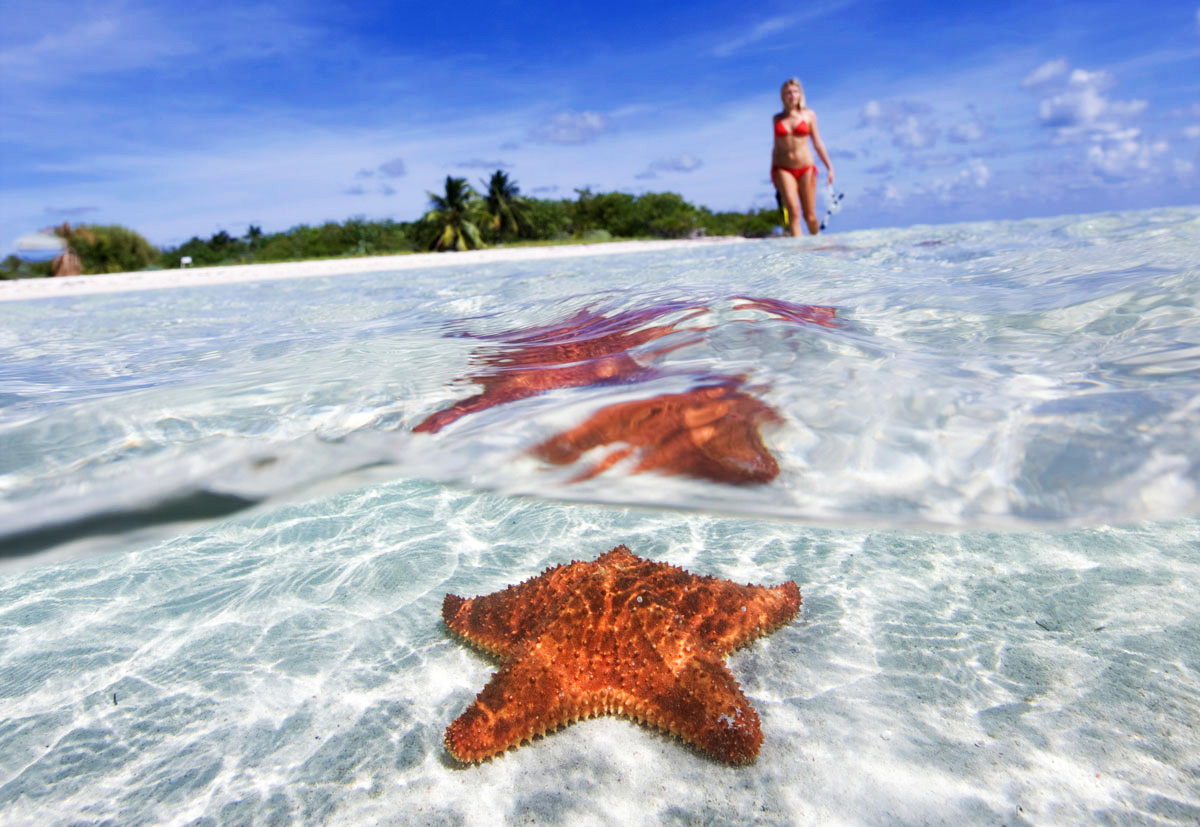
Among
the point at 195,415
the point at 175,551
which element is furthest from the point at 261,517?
the point at 195,415

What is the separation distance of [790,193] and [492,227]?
3515cm

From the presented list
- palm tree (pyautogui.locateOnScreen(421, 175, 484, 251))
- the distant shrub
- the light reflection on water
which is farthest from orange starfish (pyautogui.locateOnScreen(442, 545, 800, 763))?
palm tree (pyautogui.locateOnScreen(421, 175, 484, 251))

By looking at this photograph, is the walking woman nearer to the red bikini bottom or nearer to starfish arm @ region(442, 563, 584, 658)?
the red bikini bottom

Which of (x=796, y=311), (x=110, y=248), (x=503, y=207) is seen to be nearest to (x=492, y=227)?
(x=503, y=207)

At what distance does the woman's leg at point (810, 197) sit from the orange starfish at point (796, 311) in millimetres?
11380

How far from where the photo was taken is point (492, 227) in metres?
47.0

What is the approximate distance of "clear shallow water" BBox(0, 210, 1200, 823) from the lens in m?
2.32

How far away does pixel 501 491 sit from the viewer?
11.0 feet

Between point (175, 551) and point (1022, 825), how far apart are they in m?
4.50

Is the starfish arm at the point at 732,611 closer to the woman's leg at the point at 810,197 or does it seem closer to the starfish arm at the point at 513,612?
the starfish arm at the point at 513,612

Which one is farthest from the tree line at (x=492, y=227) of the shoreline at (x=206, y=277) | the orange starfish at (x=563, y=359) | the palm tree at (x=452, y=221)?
the orange starfish at (x=563, y=359)

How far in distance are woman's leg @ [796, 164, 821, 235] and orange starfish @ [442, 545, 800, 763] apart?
13758mm

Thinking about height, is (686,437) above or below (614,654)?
above

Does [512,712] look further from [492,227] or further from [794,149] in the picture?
[492,227]
